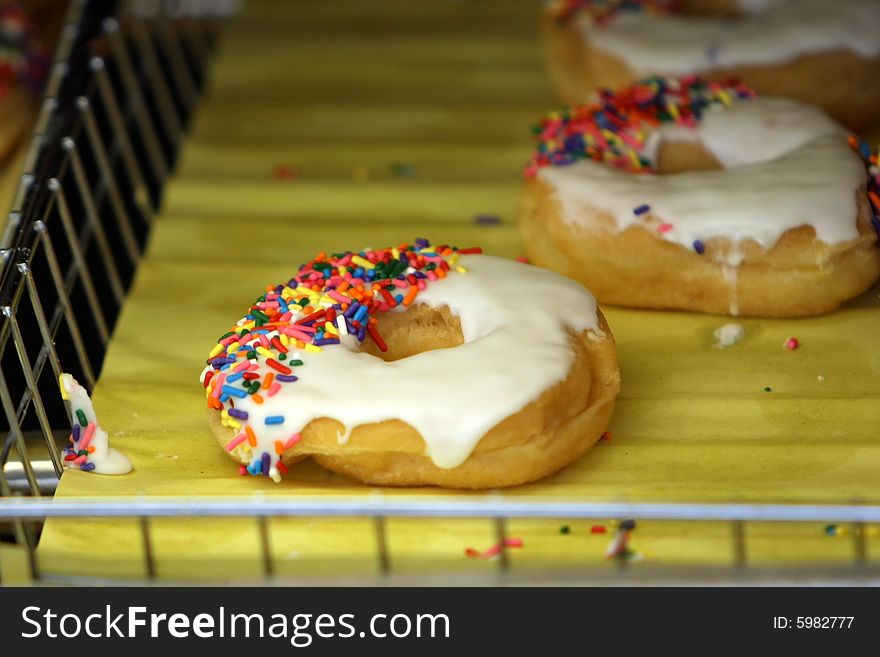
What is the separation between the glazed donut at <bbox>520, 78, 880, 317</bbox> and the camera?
7.78 ft

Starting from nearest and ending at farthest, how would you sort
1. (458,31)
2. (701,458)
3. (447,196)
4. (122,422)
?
(701,458), (122,422), (447,196), (458,31)

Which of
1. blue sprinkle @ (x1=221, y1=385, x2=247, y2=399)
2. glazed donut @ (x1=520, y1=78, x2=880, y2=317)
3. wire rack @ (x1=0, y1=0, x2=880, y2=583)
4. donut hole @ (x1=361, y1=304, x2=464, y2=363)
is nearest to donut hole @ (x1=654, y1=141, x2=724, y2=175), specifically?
glazed donut @ (x1=520, y1=78, x2=880, y2=317)

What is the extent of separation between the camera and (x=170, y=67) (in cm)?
368

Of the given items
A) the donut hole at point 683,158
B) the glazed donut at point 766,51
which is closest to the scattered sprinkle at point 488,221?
the donut hole at point 683,158

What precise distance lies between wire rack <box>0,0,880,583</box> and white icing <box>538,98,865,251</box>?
0.63m

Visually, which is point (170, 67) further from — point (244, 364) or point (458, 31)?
point (244, 364)

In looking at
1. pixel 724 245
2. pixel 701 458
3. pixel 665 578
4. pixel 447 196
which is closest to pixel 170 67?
pixel 447 196

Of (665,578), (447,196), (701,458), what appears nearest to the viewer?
(665,578)

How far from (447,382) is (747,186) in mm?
779

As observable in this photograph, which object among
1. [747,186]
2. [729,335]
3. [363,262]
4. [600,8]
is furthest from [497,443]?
[600,8]

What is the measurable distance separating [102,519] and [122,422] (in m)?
0.26

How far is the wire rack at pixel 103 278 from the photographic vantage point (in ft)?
5.34

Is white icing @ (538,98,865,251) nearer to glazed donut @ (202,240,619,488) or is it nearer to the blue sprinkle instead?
glazed donut @ (202,240,619,488)

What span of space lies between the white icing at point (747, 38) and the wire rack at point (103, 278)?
43.7 inches
